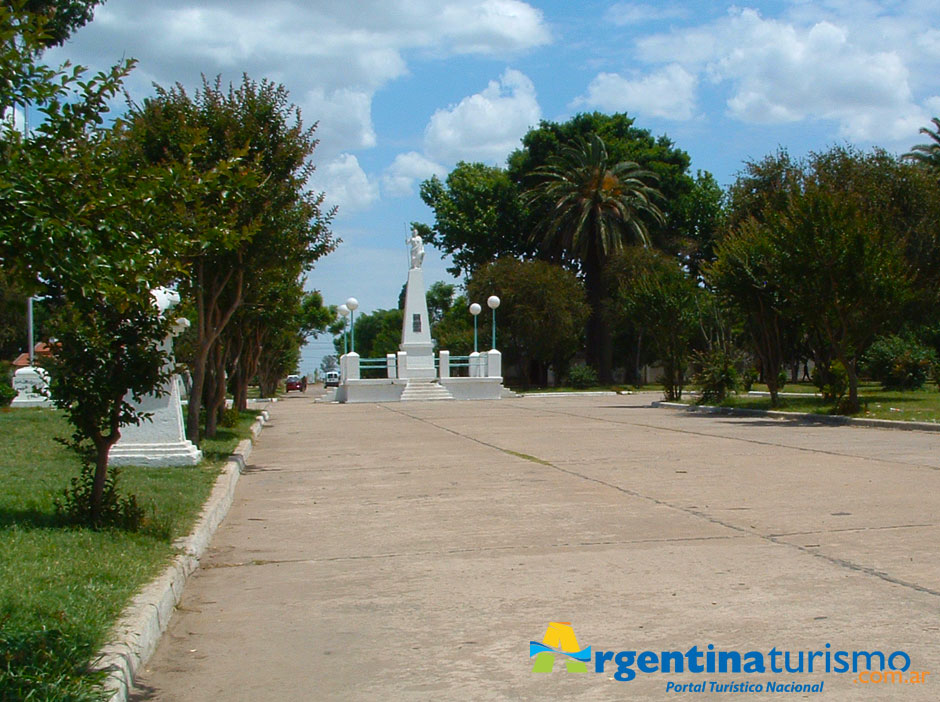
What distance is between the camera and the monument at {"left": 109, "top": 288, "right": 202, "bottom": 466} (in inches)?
523

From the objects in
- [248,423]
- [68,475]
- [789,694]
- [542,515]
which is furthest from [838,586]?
[248,423]

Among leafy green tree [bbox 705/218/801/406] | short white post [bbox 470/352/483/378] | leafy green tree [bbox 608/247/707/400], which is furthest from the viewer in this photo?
short white post [bbox 470/352/483/378]

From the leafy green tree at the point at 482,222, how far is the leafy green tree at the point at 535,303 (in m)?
6.08

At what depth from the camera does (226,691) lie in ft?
17.0

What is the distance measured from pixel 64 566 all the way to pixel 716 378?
25856 mm

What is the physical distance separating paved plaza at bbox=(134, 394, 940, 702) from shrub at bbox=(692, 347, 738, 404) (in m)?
15.1

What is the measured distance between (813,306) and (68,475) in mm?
17709

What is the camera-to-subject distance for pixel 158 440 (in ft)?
44.5

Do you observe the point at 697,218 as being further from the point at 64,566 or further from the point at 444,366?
the point at 64,566

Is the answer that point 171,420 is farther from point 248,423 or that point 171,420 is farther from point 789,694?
point 248,423

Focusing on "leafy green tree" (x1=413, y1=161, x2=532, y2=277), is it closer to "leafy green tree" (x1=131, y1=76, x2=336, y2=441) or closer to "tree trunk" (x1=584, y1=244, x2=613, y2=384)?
"tree trunk" (x1=584, y1=244, x2=613, y2=384)

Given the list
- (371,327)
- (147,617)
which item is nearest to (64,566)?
(147,617)

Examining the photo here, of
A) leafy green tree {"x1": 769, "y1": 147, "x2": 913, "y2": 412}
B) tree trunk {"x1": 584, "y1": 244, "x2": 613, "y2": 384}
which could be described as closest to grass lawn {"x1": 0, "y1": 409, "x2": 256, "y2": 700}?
leafy green tree {"x1": 769, "y1": 147, "x2": 913, "y2": 412}

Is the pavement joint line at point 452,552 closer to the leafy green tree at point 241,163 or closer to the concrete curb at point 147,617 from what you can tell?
the concrete curb at point 147,617
